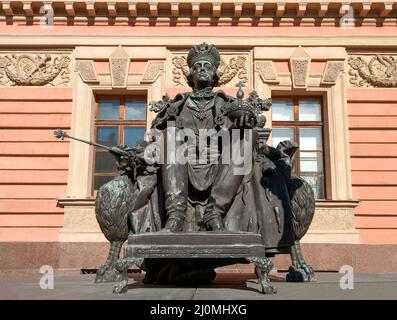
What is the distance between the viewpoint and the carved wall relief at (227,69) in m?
10.4

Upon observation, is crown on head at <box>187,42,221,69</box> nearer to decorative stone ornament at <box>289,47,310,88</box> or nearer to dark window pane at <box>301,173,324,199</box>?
decorative stone ornament at <box>289,47,310,88</box>

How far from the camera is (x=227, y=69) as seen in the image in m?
10.5

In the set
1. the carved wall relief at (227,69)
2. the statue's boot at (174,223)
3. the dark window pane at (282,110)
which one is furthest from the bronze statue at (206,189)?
the dark window pane at (282,110)

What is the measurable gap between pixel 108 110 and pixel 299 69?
4560 mm

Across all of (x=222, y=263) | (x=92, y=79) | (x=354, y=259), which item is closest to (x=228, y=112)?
(x=222, y=263)

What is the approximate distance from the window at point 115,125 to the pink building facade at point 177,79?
1.0 inches

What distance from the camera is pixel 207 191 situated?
3.78 m

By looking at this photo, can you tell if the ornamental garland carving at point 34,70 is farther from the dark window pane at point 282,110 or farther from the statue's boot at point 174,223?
the statue's boot at point 174,223

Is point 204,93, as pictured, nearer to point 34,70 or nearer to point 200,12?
point 200,12

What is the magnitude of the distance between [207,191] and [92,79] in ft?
24.3

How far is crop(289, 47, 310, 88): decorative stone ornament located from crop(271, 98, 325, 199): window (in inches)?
18.1

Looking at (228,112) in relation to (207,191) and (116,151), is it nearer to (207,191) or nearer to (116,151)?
(207,191)

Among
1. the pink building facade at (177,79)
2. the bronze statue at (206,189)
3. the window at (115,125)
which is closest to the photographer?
the bronze statue at (206,189)

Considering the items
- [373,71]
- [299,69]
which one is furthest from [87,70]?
[373,71]
